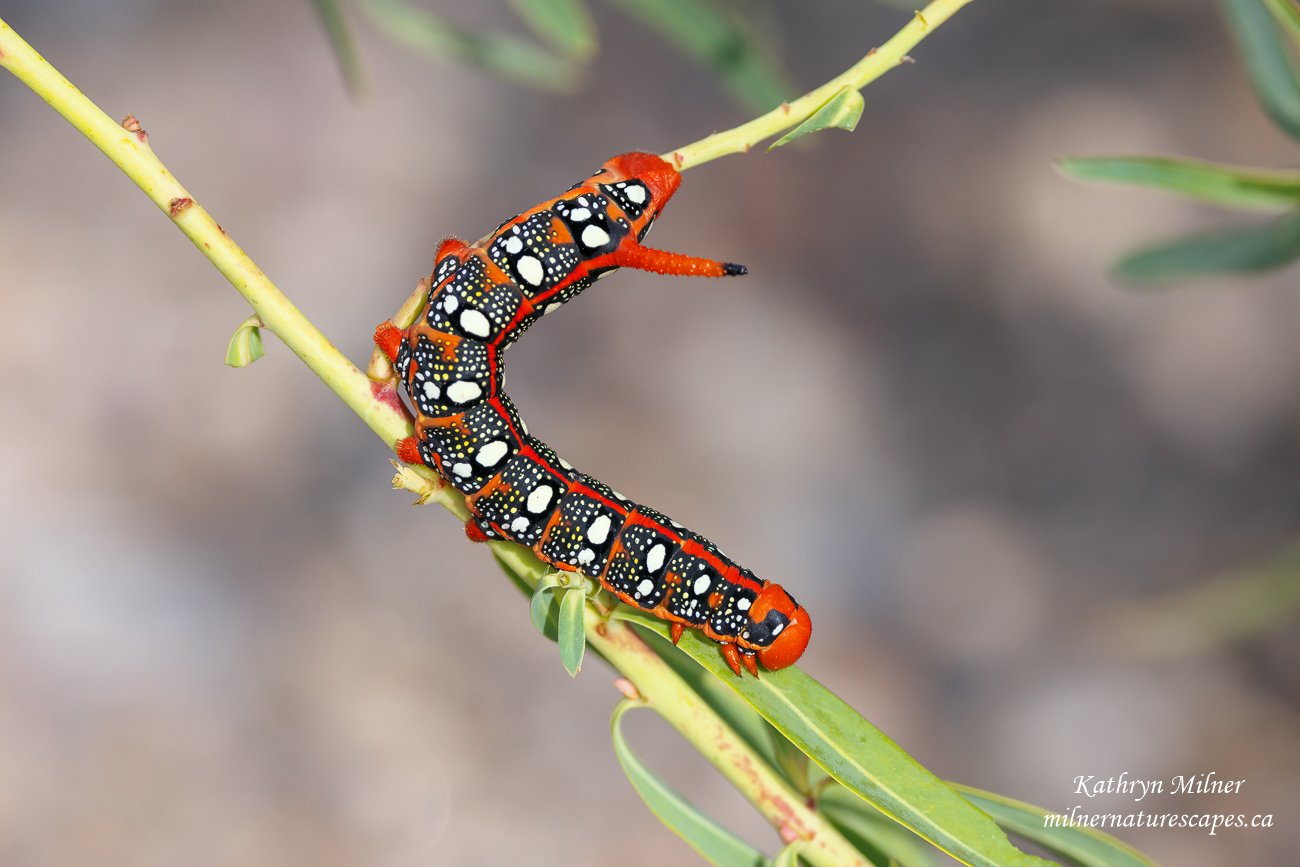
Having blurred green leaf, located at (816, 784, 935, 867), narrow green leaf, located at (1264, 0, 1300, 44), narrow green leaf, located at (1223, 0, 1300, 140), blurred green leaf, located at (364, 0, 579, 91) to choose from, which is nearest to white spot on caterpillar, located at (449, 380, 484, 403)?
blurred green leaf, located at (816, 784, 935, 867)

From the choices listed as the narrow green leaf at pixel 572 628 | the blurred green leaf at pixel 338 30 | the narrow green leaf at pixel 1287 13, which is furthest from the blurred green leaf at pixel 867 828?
the blurred green leaf at pixel 338 30

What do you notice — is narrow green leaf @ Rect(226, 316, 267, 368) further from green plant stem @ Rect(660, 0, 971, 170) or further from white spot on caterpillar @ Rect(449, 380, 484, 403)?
green plant stem @ Rect(660, 0, 971, 170)

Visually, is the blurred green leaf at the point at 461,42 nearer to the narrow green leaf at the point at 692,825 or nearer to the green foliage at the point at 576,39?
the green foliage at the point at 576,39

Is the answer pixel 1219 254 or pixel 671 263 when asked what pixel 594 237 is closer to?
pixel 671 263

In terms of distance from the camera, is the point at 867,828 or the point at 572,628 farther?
the point at 867,828

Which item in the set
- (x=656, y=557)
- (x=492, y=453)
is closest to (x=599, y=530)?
(x=656, y=557)
